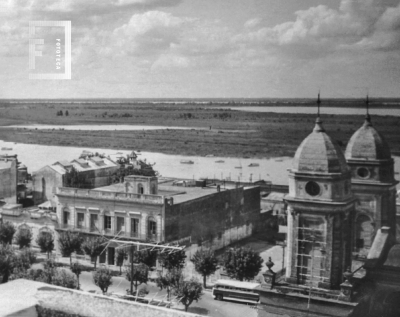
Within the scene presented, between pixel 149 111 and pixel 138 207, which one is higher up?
pixel 149 111

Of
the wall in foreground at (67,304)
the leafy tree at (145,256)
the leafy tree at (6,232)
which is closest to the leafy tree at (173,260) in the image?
the leafy tree at (145,256)

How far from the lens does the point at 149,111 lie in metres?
18.2

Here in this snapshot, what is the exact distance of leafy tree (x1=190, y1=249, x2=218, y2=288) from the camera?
51.4 ft

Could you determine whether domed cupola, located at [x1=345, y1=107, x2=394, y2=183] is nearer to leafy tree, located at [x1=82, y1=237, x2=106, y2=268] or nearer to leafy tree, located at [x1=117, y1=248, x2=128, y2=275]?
leafy tree, located at [x1=117, y1=248, x2=128, y2=275]

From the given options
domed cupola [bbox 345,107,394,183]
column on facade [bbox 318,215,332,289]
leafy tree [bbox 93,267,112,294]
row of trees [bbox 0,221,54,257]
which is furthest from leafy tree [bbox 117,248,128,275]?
column on facade [bbox 318,215,332,289]

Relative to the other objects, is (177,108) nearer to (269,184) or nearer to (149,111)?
(149,111)

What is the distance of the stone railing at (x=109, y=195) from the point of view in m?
17.3

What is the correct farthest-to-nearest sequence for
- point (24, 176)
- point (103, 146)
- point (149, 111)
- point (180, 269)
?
point (24, 176)
point (103, 146)
point (149, 111)
point (180, 269)

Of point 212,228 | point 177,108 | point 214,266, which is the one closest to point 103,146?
point 177,108

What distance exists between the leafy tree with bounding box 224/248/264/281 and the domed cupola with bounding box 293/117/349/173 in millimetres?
6230

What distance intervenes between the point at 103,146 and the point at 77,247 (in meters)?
3.41

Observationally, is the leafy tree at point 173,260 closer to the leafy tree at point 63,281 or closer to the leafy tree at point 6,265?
the leafy tree at point 63,281

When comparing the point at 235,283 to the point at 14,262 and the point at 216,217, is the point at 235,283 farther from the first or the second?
the point at 14,262

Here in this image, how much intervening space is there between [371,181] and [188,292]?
16.9ft
